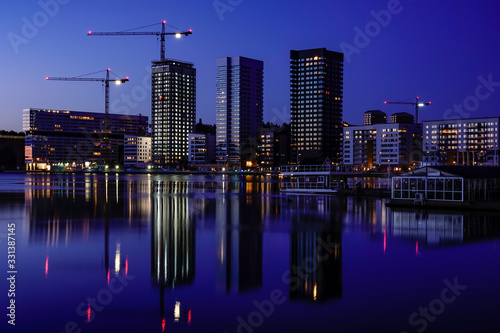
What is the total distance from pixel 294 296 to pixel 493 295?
603 centimetres

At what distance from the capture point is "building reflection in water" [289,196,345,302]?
16484 mm

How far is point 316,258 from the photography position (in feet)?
71.8

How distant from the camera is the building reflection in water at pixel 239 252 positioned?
58.7 feet

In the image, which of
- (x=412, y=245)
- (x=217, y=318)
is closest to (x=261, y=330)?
(x=217, y=318)

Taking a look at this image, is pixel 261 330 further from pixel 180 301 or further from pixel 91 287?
pixel 91 287

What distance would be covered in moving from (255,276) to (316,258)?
4.00 m

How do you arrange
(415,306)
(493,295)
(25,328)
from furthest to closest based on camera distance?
(493,295), (415,306), (25,328)

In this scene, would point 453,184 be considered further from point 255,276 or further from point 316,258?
point 255,276

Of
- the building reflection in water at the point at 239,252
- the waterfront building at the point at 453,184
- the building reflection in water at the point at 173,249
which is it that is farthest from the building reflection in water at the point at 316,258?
the waterfront building at the point at 453,184

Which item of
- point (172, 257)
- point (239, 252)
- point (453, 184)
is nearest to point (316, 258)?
point (239, 252)

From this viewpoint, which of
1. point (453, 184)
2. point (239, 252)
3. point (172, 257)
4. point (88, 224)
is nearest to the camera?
point (172, 257)

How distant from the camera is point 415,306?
15023mm

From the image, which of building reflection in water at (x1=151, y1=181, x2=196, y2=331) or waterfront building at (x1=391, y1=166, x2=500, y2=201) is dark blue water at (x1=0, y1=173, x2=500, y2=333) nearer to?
building reflection in water at (x1=151, y1=181, x2=196, y2=331)

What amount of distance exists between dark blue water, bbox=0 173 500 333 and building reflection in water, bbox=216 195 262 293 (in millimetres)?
69
